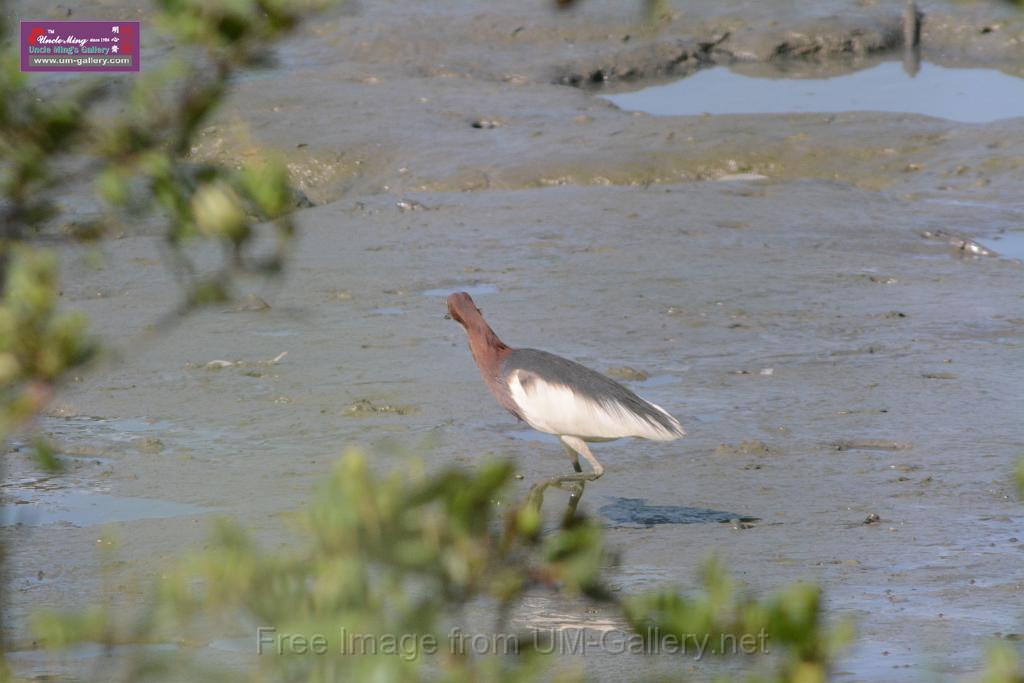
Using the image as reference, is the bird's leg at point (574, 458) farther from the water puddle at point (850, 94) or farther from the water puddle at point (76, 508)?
the water puddle at point (850, 94)

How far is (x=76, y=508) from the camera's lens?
6.28 meters

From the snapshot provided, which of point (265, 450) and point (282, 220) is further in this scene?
point (265, 450)

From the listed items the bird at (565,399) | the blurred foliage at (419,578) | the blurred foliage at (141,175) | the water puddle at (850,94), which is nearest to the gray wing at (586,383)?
the bird at (565,399)

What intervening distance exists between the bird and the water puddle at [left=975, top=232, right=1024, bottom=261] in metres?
5.21

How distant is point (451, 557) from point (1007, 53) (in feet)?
60.7

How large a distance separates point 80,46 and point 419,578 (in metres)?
16.7

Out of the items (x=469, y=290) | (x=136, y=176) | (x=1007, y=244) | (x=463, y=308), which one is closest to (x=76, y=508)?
(x=463, y=308)

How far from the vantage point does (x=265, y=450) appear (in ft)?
23.1

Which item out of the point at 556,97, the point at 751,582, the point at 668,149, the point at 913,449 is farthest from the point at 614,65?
the point at 751,582

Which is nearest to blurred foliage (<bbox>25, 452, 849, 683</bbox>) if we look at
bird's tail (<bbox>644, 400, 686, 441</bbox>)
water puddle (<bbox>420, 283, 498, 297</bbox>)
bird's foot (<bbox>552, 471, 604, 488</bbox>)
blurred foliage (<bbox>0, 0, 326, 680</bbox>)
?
blurred foliage (<bbox>0, 0, 326, 680</bbox>)

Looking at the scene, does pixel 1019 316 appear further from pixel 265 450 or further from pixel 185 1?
pixel 185 1

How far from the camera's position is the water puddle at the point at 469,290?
966cm

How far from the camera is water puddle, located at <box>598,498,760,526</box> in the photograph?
237 inches

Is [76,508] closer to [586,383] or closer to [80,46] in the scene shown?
[586,383]
